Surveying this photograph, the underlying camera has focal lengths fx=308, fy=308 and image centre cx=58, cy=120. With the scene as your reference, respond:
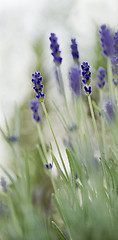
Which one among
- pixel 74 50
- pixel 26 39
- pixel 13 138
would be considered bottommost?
pixel 13 138

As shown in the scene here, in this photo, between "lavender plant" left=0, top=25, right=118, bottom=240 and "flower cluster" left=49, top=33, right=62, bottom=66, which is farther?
"flower cluster" left=49, top=33, right=62, bottom=66

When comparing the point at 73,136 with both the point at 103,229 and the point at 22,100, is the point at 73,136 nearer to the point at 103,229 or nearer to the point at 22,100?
the point at 103,229

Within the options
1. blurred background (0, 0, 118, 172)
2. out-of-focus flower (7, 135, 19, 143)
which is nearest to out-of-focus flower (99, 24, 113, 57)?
out-of-focus flower (7, 135, 19, 143)

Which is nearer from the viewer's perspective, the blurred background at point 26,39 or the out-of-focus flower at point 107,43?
the out-of-focus flower at point 107,43

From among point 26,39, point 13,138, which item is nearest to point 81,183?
point 13,138

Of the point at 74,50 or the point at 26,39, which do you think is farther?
the point at 26,39

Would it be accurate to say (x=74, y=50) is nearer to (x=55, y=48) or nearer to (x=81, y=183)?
(x=55, y=48)

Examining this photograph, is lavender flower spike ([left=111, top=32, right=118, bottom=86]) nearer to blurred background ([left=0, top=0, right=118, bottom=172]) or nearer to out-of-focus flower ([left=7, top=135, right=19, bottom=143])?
out-of-focus flower ([left=7, top=135, right=19, bottom=143])

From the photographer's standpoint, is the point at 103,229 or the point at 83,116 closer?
the point at 103,229

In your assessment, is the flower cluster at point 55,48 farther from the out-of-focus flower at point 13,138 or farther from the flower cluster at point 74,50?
the out-of-focus flower at point 13,138

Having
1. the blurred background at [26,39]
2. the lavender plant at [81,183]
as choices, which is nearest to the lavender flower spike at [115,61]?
the lavender plant at [81,183]

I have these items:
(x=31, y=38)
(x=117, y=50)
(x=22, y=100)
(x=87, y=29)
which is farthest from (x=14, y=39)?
(x=117, y=50)
